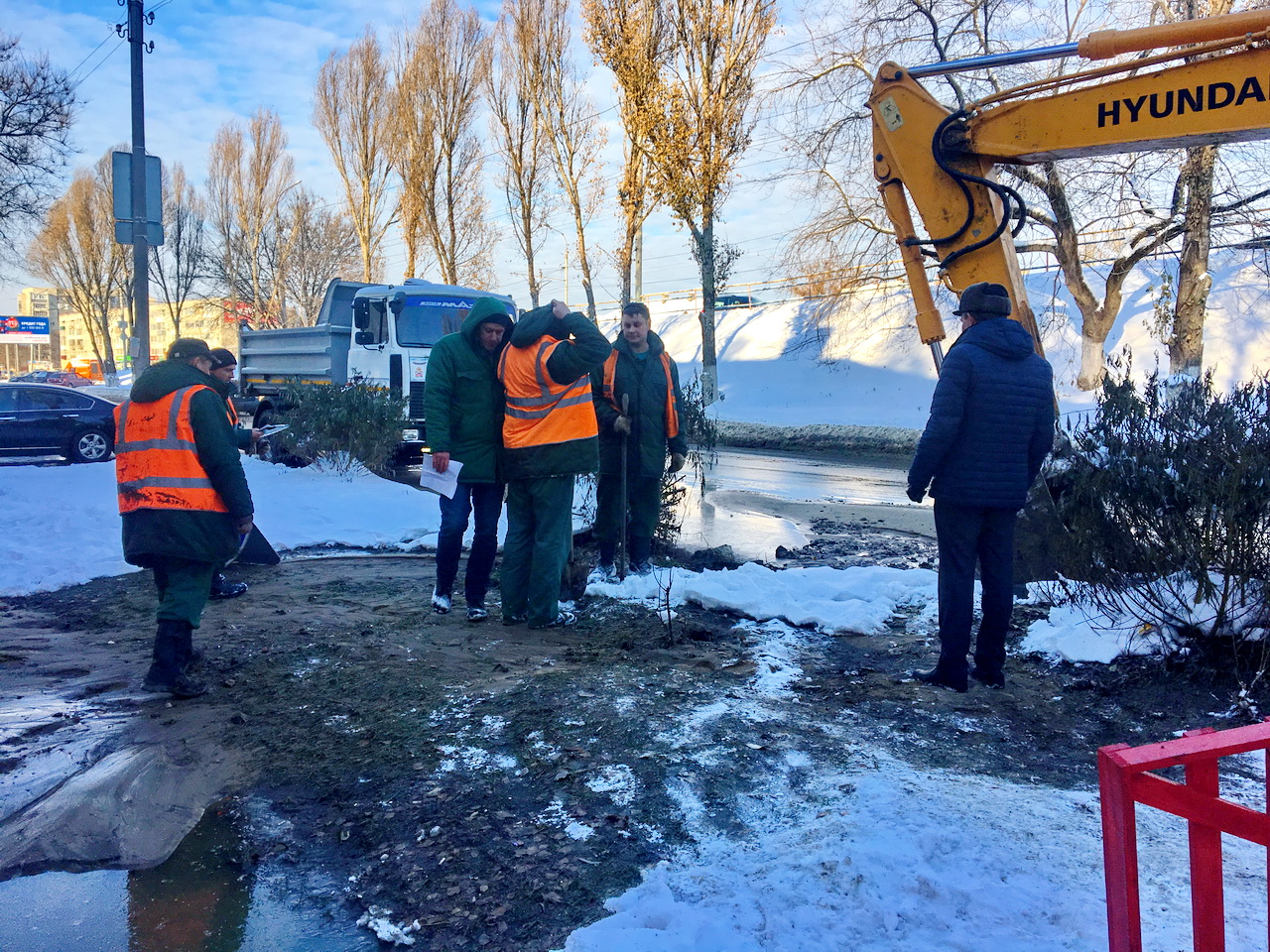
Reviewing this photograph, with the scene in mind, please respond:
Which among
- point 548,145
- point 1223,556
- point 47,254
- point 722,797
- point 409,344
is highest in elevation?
point 47,254

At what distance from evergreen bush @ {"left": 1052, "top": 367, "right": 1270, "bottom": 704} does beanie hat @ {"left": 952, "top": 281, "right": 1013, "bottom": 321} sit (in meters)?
0.79

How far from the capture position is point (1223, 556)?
13.1ft

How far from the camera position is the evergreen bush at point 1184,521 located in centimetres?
394

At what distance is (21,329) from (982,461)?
92314 mm

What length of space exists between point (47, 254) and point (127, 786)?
64.9 meters

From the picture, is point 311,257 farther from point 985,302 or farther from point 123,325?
point 985,302

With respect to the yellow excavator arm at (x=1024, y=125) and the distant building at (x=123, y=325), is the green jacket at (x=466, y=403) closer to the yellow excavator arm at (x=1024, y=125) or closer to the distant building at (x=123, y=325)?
A: the yellow excavator arm at (x=1024, y=125)

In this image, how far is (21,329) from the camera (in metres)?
79.8

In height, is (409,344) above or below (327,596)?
above

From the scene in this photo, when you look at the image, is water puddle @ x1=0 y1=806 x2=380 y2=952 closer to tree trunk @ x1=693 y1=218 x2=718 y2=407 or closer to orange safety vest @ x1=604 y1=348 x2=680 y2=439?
orange safety vest @ x1=604 y1=348 x2=680 y2=439

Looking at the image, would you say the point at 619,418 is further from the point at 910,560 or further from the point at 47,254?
the point at 47,254

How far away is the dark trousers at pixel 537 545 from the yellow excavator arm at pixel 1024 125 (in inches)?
99.3

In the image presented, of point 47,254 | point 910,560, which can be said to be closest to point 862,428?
point 910,560

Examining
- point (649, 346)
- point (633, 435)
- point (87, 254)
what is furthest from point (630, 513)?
point (87, 254)
